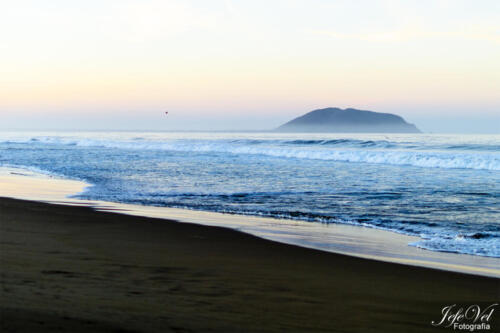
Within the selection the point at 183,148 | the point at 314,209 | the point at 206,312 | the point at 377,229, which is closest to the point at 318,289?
the point at 206,312

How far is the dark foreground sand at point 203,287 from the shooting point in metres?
3.71

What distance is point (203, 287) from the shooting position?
468 centimetres

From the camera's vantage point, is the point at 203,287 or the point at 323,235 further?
the point at 323,235

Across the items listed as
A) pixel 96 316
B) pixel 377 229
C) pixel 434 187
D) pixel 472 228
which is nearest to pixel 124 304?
pixel 96 316

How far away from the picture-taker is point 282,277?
5.29 meters

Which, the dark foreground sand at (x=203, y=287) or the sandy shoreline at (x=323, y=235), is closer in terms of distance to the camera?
the dark foreground sand at (x=203, y=287)

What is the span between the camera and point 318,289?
4.83m

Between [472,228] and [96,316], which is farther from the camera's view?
[472,228]

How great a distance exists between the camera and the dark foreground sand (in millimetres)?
3706

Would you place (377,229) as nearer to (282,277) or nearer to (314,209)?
(314,209)

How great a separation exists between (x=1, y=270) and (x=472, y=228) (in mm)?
7502

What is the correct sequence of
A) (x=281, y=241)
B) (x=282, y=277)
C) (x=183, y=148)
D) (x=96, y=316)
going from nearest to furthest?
(x=96, y=316) → (x=282, y=277) → (x=281, y=241) → (x=183, y=148)

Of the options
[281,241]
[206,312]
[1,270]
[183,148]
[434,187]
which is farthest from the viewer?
[183,148]

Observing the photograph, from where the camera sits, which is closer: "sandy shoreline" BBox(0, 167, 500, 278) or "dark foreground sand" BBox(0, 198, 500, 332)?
"dark foreground sand" BBox(0, 198, 500, 332)
